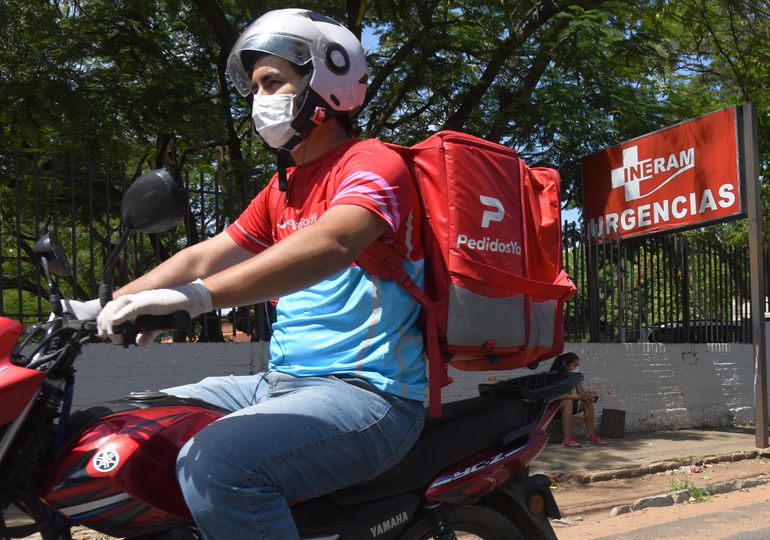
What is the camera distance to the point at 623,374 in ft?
34.8

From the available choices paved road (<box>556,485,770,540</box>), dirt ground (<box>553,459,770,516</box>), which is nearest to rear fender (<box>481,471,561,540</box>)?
paved road (<box>556,485,770,540</box>)

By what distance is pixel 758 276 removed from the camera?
9602mm

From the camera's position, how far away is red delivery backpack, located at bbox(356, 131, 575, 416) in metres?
2.32

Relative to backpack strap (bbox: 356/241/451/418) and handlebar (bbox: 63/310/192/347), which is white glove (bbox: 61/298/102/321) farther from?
backpack strap (bbox: 356/241/451/418)

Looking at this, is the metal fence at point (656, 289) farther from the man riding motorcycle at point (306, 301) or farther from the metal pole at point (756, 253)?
the man riding motorcycle at point (306, 301)

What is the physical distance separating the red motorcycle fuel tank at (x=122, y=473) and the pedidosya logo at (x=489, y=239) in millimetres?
885

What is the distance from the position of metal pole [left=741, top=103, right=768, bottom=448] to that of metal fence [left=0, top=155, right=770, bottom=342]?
1.51 metres

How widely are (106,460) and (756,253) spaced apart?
354 inches

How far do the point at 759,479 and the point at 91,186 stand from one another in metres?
6.18

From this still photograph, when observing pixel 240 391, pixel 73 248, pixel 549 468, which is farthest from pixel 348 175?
pixel 549 468

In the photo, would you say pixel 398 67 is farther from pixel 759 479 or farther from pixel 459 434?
pixel 459 434

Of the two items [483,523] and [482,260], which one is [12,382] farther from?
[483,523]

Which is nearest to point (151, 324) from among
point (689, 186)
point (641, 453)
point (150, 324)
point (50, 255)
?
point (150, 324)

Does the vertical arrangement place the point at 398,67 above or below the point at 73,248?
above
